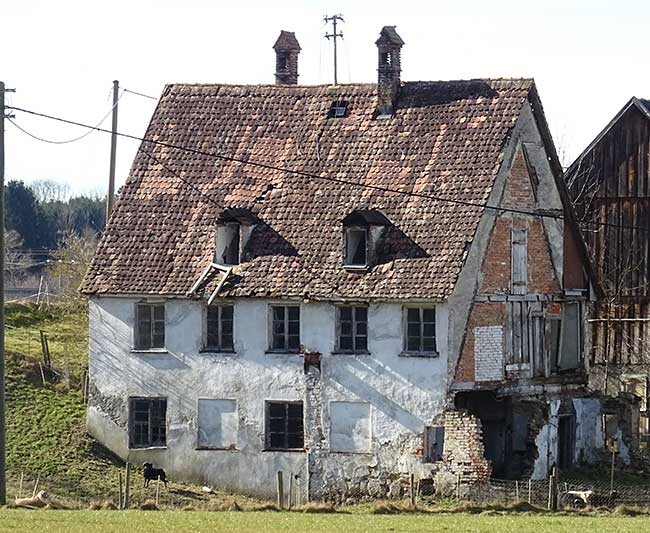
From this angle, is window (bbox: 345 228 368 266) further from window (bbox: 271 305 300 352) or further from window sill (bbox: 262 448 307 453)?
window sill (bbox: 262 448 307 453)

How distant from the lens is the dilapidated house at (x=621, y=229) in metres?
53.1

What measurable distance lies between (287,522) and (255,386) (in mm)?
10678

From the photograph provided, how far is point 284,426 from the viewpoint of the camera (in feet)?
142

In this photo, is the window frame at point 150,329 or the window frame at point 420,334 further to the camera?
the window frame at point 150,329

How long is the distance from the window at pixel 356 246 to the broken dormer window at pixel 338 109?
4136mm

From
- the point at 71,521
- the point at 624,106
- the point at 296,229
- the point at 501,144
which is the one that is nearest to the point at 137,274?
the point at 296,229

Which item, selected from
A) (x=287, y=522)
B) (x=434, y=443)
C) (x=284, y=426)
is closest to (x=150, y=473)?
(x=284, y=426)

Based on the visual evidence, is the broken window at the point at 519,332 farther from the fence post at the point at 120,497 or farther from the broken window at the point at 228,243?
the fence post at the point at 120,497

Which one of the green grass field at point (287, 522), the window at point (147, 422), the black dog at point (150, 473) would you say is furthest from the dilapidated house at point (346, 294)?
the green grass field at point (287, 522)

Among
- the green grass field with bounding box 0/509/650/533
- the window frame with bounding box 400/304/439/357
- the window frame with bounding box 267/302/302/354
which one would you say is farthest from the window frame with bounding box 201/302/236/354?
the green grass field with bounding box 0/509/650/533

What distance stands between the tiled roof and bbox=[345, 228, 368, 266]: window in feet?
1.01

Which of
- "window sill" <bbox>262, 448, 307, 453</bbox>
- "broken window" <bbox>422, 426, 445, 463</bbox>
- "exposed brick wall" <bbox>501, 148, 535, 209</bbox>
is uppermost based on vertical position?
"exposed brick wall" <bbox>501, 148, 535, 209</bbox>

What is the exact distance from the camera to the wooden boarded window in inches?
1746

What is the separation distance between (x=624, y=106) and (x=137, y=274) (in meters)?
16.8
